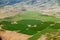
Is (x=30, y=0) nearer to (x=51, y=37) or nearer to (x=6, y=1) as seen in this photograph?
(x=6, y=1)

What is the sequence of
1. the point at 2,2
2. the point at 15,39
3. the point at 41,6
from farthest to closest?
1. the point at 2,2
2. the point at 41,6
3. the point at 15,39

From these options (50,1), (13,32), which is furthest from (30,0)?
(13,32)

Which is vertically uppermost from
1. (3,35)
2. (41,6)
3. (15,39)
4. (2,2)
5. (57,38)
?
(2,2)

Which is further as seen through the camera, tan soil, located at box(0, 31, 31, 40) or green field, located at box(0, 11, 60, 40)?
tan soil, located at box(0, 31, 31, 40)

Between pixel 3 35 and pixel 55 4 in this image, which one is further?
pixel 55 4

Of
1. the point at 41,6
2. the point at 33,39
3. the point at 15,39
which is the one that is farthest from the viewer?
the point at 41,6

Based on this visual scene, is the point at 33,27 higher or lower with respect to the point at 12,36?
higher

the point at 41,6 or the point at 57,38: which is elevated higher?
the point at 41,6

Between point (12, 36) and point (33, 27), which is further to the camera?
point (33, 27)

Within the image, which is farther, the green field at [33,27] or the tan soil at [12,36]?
the tan soil at [12,36]

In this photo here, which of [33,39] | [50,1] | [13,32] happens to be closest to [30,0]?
[50,1]

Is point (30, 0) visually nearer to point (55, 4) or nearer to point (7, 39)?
point (55, 4)
